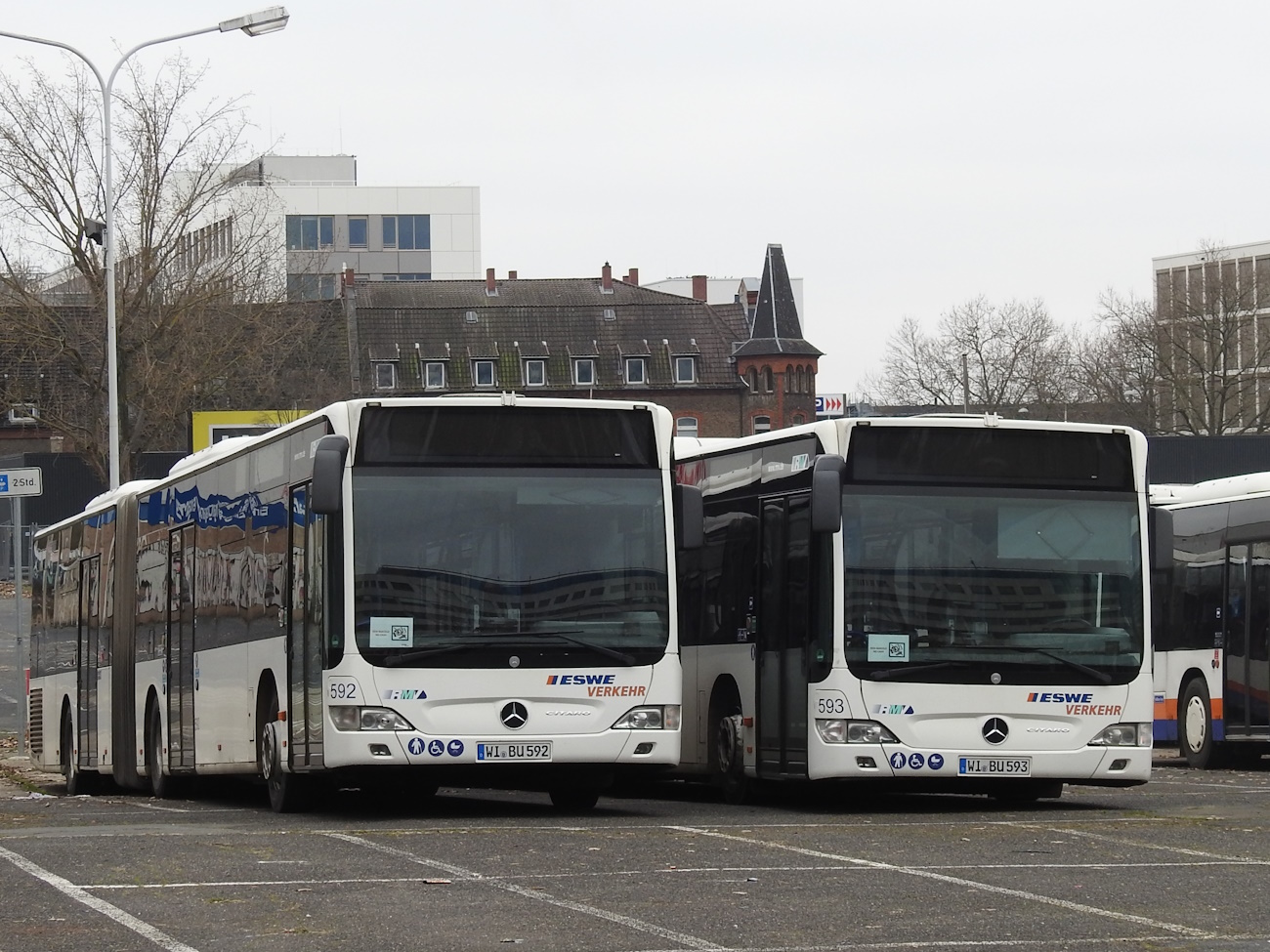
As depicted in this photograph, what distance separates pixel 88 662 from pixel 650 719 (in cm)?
1072

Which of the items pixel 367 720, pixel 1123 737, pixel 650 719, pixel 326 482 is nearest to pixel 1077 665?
pixel 1123 737

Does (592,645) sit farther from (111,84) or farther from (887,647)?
(111,84)

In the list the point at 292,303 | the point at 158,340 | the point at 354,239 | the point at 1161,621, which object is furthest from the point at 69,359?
the point at 354,239

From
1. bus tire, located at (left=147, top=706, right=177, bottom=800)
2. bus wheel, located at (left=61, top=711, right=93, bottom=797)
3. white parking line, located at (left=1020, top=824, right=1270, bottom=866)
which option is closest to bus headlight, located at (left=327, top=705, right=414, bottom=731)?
white parking line, located at (left=1020, top=824, right=1270, bottom=866)

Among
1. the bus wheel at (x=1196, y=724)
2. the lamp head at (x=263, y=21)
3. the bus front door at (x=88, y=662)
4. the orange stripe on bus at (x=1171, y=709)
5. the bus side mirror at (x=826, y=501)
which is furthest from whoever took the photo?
the lamp head at (x=263, y=21)

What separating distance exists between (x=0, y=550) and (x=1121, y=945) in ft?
210

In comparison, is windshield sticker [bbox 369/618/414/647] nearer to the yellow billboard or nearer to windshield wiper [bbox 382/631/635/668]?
windshield wiper [bbox 382/631/635/668]

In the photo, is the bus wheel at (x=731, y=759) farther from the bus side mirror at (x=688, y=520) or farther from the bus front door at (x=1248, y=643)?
the bus front door at (x=1248, y=643)

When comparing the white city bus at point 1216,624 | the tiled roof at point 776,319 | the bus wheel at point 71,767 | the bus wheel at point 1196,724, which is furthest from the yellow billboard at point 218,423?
the tiled roof at point 776,319

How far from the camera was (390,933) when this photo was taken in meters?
9.04

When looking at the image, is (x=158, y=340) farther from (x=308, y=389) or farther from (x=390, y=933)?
(x=390, y=933)

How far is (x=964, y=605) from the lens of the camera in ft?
51.9

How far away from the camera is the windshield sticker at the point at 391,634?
14820mm

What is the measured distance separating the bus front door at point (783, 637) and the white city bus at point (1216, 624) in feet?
22.4
